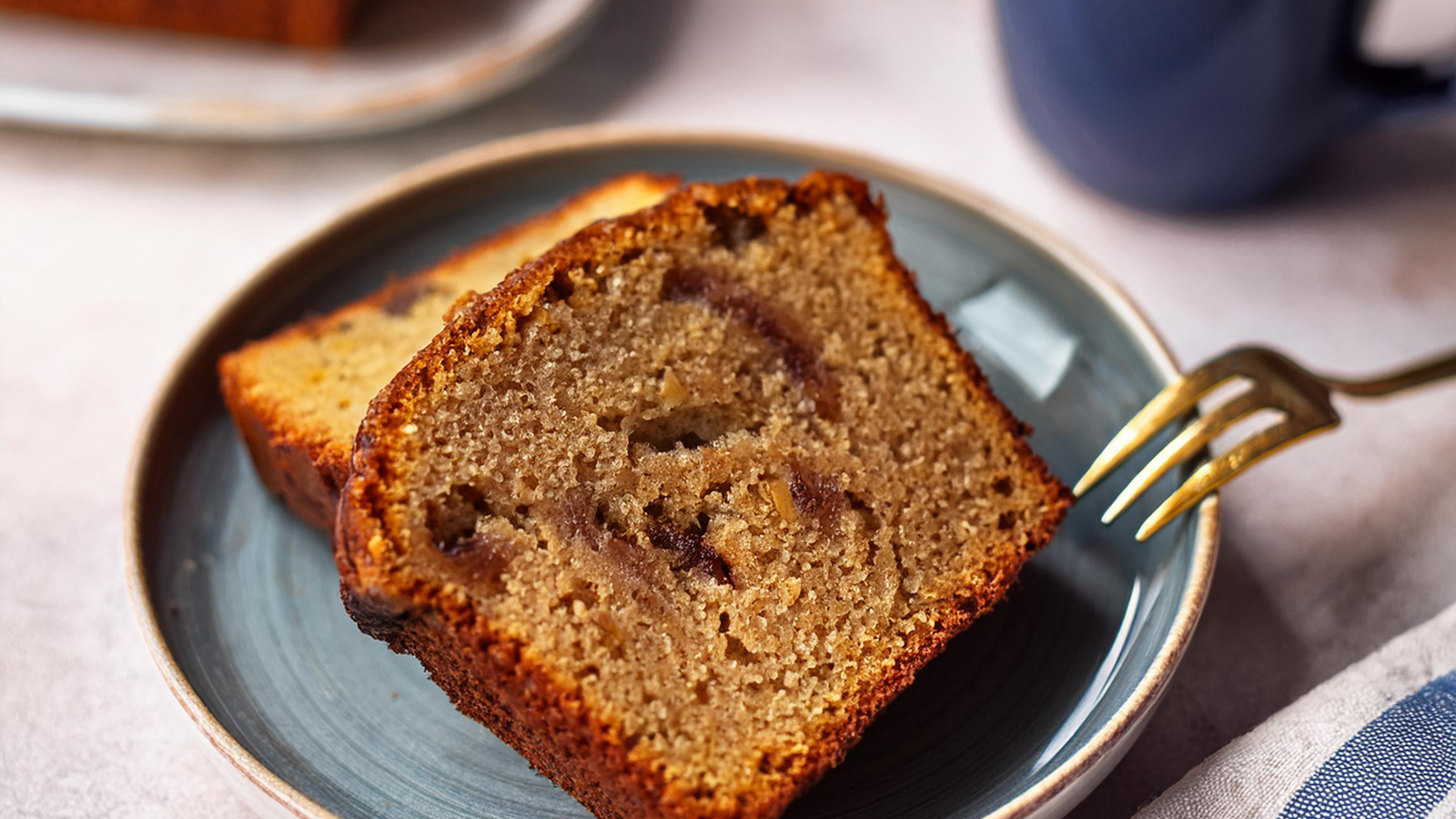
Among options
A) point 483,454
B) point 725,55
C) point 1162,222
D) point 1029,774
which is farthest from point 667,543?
point 725,55

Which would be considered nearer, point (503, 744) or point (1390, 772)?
point (1390, 772)

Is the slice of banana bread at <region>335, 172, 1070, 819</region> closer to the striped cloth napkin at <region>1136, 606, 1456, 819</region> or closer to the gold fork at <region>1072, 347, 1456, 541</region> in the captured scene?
the gold fork at <region>1072, 347, 1456, 541</region>

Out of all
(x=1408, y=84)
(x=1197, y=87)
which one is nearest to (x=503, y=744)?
(x=1197, y=87)

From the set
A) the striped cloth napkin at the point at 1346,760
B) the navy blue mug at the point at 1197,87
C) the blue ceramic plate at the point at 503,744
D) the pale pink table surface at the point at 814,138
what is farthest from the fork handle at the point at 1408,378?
the navy blue mug at the point at 1197,87

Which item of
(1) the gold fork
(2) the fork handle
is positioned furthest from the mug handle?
(1) the gold fork

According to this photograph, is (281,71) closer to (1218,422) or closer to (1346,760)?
(1218,422)

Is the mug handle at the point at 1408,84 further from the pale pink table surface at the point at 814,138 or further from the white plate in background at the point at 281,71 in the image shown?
the white plate in background at the point at 281,71
